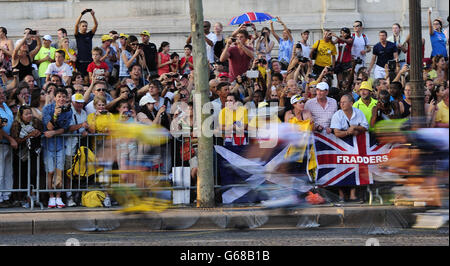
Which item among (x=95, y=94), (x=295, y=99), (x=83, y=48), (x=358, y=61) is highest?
(x=83, y=48)

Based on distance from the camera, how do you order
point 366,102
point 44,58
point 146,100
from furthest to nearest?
point 44,58 → point 366,102 → point 146,100

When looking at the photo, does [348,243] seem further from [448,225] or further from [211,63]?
[211,63]

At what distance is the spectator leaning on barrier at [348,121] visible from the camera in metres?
13.5

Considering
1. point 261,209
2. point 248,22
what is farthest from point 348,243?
point 248,22

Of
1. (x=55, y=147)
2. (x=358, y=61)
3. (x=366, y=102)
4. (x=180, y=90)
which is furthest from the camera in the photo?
(x=358, y=61)

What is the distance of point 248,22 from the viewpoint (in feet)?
60.0

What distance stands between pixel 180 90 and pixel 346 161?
340cm

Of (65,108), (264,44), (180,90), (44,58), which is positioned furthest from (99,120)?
(264,44)

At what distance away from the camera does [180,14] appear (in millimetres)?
23312

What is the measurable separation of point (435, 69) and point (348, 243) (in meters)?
8.20

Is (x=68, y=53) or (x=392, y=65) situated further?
(x=392, y=65)

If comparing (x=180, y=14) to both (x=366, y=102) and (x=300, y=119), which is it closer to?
(x=366, y=102)

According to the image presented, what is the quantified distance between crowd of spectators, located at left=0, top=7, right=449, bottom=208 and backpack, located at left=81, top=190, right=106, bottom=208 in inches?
12.4

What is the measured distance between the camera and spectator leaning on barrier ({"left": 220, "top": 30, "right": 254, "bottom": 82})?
16547 millimetres
